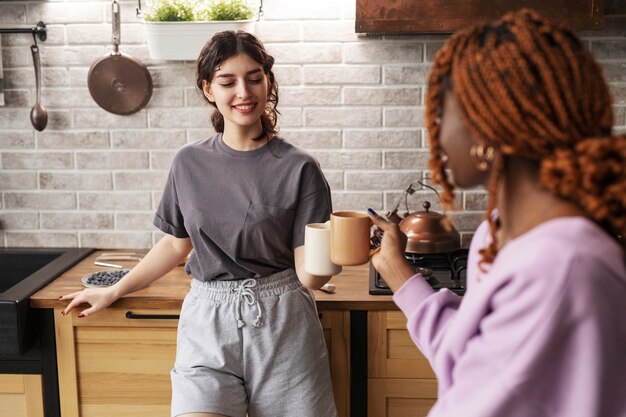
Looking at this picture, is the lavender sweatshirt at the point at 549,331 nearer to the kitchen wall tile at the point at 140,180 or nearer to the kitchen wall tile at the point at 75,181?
the kitchen wall tile at the point at 140,180

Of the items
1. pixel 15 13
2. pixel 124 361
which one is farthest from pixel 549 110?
pixel 15 13

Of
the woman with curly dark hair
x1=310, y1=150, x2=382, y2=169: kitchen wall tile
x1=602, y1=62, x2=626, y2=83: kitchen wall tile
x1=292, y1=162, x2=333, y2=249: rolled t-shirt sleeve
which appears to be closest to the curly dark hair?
the woman with curly dark hair

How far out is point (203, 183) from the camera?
78.2 inches

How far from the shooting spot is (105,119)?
2760 millimetres

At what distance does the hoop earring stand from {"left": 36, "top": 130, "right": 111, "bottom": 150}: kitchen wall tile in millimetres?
1955

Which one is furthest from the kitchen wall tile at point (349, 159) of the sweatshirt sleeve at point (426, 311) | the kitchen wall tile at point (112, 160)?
the sweatshirt sleeve at point (426, 311)

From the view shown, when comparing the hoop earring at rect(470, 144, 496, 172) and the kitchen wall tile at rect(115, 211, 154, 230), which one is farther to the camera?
the kitchen wall tile at rect(115, 211, 154, 230)

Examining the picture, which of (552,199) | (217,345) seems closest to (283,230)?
(217,345)

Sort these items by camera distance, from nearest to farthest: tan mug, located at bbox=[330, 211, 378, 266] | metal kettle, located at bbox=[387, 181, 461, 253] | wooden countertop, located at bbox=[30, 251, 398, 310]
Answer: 1. tan mug, located at bbox=[330, 211, 378, 266]
2. wooden countertop, located at bbox=[30, 251, 398, 310]
3. metal kettle, located at bbox=[387, 181, 461, 253]

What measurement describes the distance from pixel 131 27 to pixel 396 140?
1.01 meters

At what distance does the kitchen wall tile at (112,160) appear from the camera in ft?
9.12

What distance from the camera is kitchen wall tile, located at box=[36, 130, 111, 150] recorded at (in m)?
2.77

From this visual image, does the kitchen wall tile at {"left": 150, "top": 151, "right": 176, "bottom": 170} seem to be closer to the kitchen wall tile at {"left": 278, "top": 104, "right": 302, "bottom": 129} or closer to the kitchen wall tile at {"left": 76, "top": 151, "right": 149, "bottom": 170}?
the kitchen wall tile at {"left": 76, "top": 151, "right": 149, "bottom": 170}

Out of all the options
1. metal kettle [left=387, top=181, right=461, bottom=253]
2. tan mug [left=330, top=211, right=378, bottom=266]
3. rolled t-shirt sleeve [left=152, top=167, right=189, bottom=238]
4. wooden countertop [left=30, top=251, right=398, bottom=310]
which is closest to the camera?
tan mug [left=330, top=211, right=378, bottom=266]
